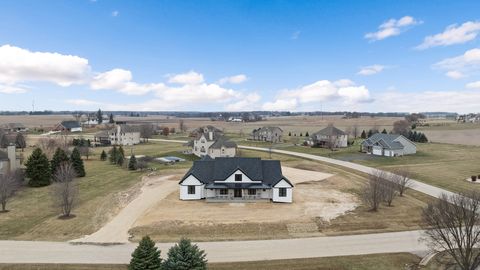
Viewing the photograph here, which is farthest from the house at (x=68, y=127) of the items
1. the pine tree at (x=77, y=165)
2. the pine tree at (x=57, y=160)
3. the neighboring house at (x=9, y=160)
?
the pine tree at (x=77, y=165)

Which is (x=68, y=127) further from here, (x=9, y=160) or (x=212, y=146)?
(x=212, y=146)

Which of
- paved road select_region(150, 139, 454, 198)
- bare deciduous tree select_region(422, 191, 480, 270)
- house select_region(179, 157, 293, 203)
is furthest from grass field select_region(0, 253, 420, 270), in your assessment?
paved road select_region(150, 139, 454, 198)

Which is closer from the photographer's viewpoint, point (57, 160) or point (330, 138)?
point (57, 160)

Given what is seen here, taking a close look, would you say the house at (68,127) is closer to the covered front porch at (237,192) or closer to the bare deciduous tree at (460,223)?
the covered front porch at (237,192)

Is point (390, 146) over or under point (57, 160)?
over

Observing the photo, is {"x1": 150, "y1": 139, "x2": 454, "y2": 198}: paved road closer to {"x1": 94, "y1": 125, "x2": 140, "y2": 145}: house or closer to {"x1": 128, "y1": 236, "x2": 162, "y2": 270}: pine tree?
{"x1": 128, "y1": 236, "x2": 162, "y2": 270}: pine tree

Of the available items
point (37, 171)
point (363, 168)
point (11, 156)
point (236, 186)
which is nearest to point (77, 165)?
point (37, 171)

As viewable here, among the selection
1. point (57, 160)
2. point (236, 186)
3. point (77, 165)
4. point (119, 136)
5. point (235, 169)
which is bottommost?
point (236, 186)

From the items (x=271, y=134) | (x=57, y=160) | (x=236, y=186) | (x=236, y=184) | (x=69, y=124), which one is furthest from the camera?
(x=69, y=124)
